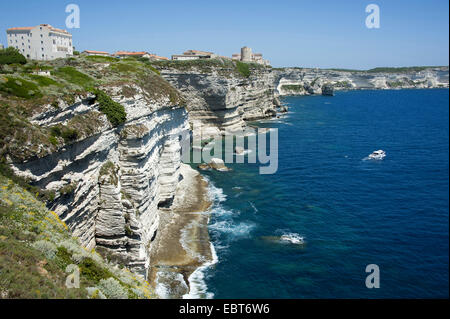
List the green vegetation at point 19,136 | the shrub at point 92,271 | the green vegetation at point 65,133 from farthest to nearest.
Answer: the green vegetation at point 65,133 < the green vegetation at point 19,136 < the shrub at point 92,271

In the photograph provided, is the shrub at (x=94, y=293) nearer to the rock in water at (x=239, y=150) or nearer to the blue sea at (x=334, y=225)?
the blue sea at (x=334, y=225)

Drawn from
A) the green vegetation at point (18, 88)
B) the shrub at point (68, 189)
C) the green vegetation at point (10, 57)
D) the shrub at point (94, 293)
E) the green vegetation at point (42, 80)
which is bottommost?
the shrub at point (94, 293)

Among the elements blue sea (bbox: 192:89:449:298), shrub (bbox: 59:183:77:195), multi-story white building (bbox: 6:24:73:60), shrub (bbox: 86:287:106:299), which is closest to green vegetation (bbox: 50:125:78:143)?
shrub (bbox: 59:183:77:195)

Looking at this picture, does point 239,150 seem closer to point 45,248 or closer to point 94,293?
point 45,248

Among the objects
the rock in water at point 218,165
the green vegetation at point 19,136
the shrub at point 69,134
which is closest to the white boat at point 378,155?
the rock in water at point 218,165

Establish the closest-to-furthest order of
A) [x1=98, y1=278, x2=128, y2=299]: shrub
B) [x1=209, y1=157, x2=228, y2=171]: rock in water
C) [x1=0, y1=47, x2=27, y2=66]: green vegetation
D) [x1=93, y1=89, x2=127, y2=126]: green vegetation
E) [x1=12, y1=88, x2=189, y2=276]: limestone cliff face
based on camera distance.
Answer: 1. [x1=98, y1=278, x2=128, y2=299]: shrub
2. [x1=12, y1=88, x2=189, y2=276]: limestone cliff face
3. [x1=93, y1=89, x2=127, y2=126]: green vegetation
4. [x1=0, y1=47, x2=27, y2=66]: green vegetation
5. [x1=209, y1=157, x2=228, y2=171]: rock in water

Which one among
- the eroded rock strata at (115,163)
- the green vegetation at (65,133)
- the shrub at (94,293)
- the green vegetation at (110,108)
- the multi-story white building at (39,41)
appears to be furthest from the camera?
the multi-story white building at (39,41)

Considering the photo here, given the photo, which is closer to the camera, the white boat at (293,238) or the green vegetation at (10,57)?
the white boat at (293,238)

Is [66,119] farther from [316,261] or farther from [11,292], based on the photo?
[316,261]

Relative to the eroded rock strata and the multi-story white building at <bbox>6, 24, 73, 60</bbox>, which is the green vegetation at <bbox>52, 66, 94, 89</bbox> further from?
the multi-story white building at <bbox>6, 24, 73, 60</bbox>
